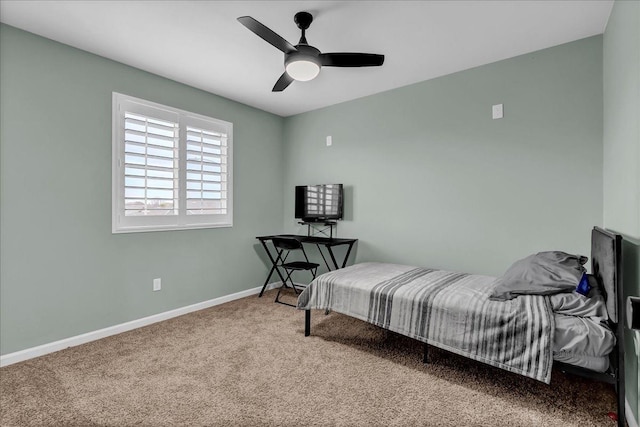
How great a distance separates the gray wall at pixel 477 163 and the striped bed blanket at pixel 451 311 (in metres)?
0.54

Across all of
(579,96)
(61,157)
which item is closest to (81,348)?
(61,157)

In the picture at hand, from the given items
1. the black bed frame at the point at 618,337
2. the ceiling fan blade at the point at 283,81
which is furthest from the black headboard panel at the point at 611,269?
the ceiling fan blade at the point at 283,81

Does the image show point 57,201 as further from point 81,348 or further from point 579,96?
point 579,96

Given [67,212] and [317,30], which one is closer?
[317,30]

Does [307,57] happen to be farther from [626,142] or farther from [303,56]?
[626,142]

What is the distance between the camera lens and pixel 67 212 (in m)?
2.59

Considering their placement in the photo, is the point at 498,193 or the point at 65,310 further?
the point at 498,193

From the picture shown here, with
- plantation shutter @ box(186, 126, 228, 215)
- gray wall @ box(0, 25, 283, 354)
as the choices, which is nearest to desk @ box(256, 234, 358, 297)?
plantation shutter @ box(186, 126, 228, 215)

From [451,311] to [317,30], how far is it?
2257 mm

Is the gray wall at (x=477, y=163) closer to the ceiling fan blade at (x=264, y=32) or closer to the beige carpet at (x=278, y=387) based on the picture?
the beige carpet at (x=278, y=387)

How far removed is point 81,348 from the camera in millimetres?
2568

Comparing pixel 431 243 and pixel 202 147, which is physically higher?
pixel 202 147

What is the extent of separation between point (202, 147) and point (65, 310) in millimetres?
2009

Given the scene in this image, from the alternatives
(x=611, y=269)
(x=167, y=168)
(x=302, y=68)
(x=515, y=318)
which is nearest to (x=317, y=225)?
(x=167, y=168)
